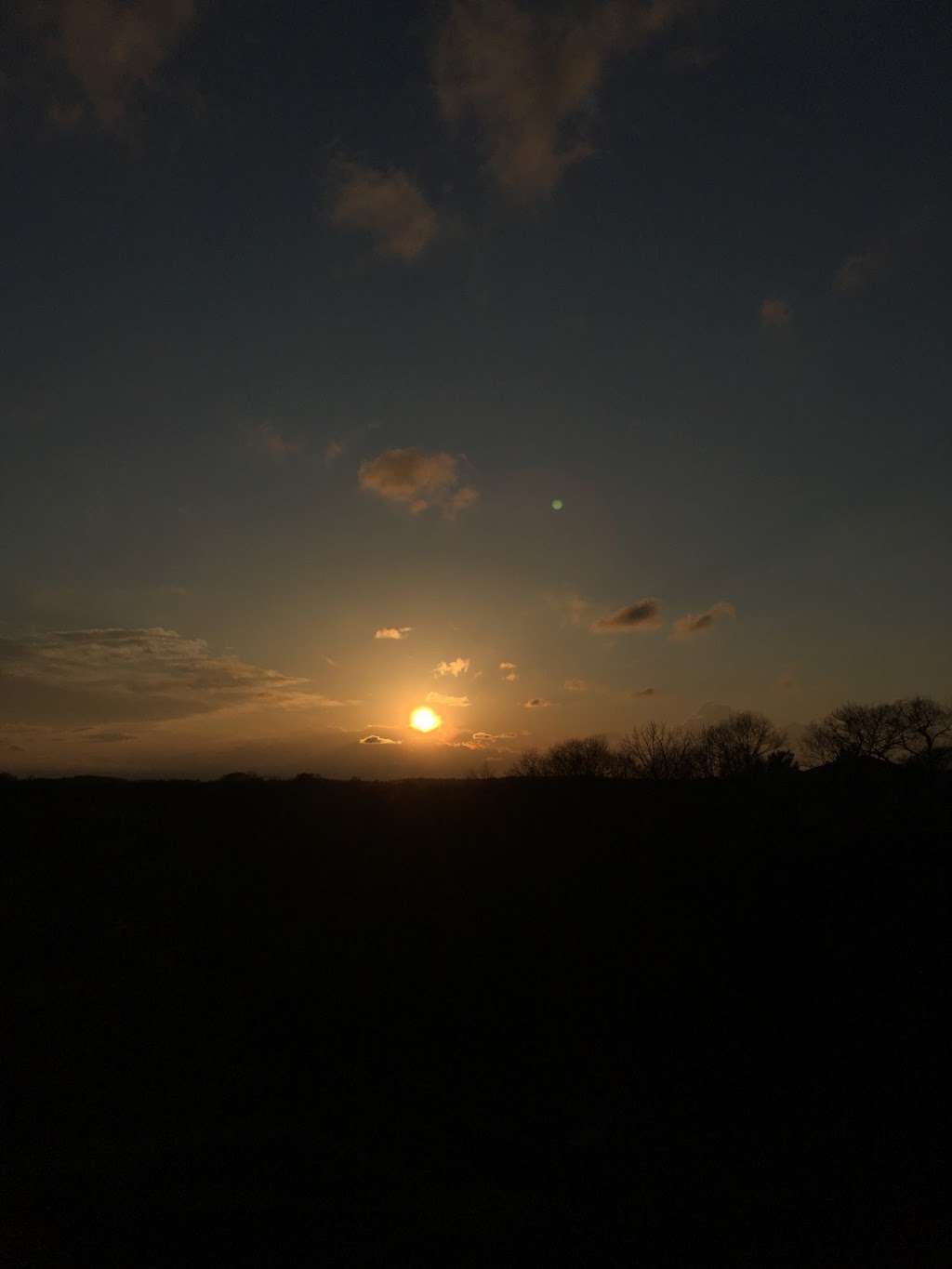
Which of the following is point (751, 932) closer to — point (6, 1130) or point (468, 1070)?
point (468, 1070)

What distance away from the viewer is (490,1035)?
510 inches

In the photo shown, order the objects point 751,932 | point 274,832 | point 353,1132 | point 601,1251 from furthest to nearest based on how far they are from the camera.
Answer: point 274,832
point 751,932
point 353,1132
point 601,1251

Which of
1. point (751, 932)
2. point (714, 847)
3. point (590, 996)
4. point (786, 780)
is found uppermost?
point (786, 780)

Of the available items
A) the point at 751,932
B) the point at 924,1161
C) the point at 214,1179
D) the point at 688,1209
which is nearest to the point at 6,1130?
the point at 214,1179

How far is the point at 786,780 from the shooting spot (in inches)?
1040

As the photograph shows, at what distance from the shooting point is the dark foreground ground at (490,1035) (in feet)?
26.4

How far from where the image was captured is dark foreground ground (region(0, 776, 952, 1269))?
8.05 m

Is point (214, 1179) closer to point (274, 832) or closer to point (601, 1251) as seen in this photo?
point (601, 1251)

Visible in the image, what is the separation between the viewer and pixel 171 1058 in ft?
41.6

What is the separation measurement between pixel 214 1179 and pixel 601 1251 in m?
4.56

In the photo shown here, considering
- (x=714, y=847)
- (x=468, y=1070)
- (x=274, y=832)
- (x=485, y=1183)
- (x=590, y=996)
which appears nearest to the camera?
(x=485, y=1183)

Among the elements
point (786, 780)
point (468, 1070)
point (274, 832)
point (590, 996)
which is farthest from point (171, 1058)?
point (786, 780)

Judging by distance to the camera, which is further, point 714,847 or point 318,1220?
point 714,847

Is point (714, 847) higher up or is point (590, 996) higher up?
point (714, 847)
